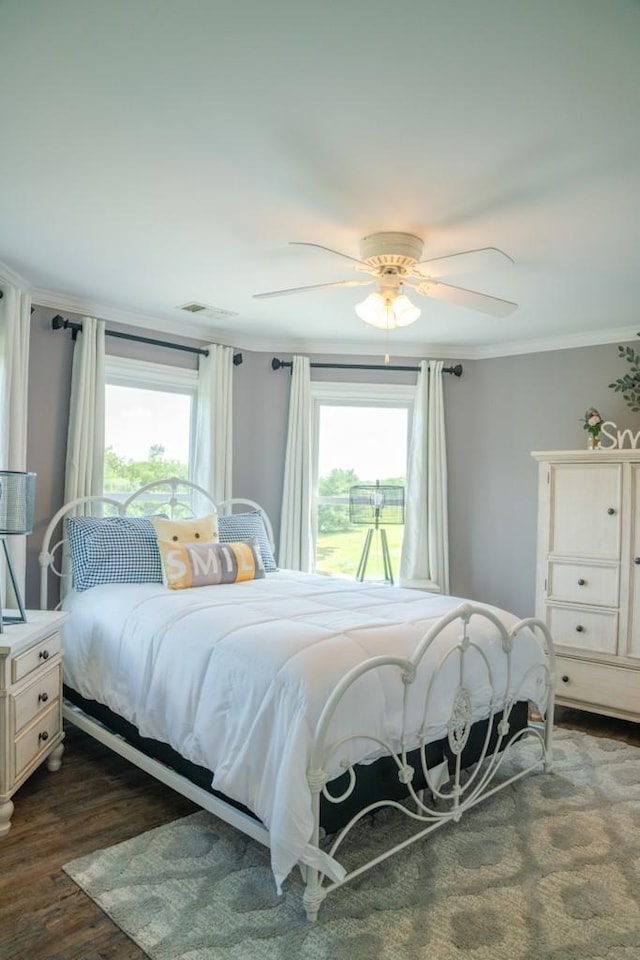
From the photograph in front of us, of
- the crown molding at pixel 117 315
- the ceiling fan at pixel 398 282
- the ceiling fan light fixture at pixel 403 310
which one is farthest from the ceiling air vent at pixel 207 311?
the ceiling fan light fixture at pixel 403 310

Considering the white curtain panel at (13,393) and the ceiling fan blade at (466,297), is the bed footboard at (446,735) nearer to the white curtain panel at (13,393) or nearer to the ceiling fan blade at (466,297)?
the ceiling fan blade at (466,297)

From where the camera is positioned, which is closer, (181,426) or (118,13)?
(118,13)

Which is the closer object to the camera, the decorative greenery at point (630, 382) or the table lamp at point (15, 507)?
the table lamp at point (15, 507)

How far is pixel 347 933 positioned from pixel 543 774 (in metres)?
1.43

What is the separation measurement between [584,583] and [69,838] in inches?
115

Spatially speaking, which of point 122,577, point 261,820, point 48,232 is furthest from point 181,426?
point 261,820

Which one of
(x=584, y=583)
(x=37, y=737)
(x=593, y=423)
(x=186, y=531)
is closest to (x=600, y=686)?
(x=584, y=583)

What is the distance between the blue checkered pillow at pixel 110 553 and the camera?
3.34m

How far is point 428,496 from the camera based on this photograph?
4922 mm

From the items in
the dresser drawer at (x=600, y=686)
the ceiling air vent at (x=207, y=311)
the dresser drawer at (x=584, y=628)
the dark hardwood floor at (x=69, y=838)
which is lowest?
the dark hardwood floor at (x=69, y=838)

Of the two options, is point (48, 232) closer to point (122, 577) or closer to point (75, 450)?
point (75, 450)

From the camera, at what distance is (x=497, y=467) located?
4945 millimetres

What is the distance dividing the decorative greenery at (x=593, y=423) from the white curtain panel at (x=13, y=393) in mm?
3381

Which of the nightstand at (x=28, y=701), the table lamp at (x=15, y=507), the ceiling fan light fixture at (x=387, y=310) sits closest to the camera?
the nightstand at (x=28, y=701)
